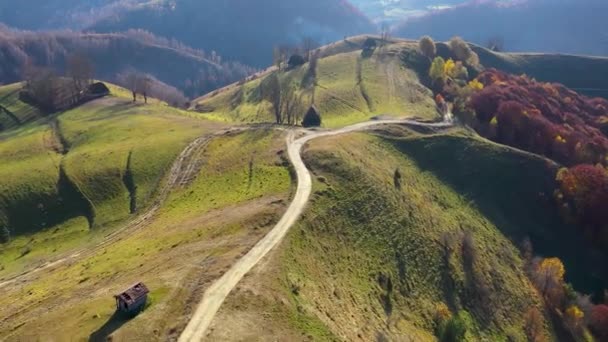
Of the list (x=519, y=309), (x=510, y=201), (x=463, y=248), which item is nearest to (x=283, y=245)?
(x=463, y=248)

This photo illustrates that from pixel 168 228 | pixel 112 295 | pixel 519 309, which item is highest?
pixel 112 295

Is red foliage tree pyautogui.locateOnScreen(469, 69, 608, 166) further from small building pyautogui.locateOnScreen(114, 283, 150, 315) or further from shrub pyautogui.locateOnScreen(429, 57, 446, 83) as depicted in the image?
small building pyautogui.locateOnScreen(114, 283, 150, 315)

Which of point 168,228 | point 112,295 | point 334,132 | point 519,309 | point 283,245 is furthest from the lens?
point 334,132

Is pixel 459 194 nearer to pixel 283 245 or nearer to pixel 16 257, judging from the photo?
pixel 283 245

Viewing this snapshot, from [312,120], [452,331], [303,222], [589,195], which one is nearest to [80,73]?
[312,120]

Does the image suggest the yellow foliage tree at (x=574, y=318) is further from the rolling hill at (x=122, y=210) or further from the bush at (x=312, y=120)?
the bush at (x=312, y=120)

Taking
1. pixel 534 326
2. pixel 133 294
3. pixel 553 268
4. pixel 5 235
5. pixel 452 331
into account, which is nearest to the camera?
pixel 133 294

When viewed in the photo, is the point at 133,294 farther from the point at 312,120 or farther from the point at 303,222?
the point at 312,120
